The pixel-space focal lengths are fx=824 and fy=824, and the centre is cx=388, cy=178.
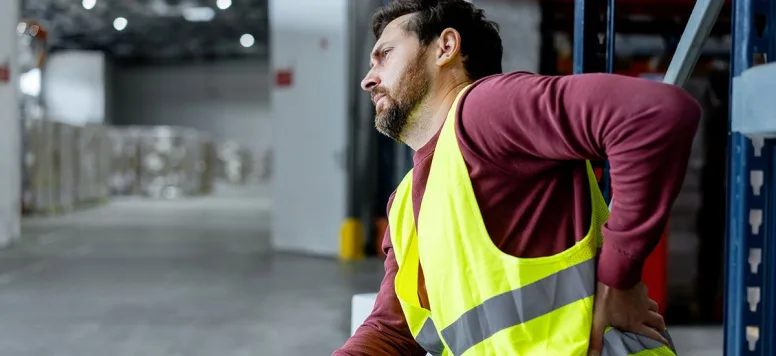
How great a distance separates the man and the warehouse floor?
257 centimetres

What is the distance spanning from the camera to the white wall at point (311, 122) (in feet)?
23.7

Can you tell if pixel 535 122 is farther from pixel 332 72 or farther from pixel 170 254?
Answer: pixel 170 254

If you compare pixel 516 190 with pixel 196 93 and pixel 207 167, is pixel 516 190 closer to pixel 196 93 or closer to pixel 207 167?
pixel 207 167

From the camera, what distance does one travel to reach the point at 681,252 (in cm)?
452

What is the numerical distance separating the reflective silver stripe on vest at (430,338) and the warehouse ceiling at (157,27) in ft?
65.0

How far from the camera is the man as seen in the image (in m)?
1.17

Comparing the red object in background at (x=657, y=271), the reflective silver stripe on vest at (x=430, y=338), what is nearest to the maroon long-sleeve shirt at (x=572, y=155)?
the reflective silver stripe on vest at (x=430, y=338)

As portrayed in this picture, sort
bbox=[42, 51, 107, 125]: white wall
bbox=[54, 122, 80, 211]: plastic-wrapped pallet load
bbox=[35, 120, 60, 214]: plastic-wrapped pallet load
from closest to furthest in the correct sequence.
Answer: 1. bbox=[35, 120, 60, 214]: plastic-wrapped pallet load
2. bbox=[54, 122, 80, 211]: plastic-wrapped pallet load
3. bbox=[42, 51, 107, 125]: white wall

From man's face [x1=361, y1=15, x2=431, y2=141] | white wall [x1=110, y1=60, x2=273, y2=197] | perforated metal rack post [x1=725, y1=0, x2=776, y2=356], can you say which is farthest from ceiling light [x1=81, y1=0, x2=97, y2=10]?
perforated metal rack post [x1=725, y1=0, x2=776, y2=356]

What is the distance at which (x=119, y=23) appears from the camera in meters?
24.0

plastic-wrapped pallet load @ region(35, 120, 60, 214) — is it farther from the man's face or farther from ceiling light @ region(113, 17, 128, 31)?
ceiling light @ region(113, 17, 128, 31)

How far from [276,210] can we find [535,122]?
677 cm

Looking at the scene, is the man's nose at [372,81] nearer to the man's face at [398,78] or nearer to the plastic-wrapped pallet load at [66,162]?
the man's face at [398,78]

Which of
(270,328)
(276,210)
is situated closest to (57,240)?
(276,210)
